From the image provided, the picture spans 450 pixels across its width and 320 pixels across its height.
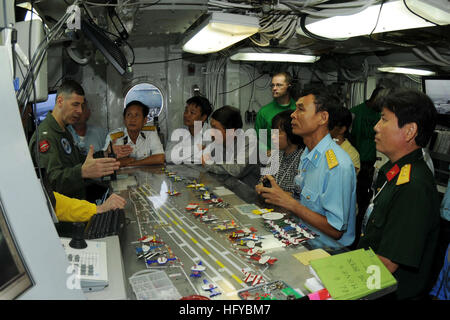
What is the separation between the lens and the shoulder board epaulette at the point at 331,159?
7.14ft

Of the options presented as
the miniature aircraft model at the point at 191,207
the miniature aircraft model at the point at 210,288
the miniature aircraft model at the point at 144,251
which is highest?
the miniature aircraft model at the point at 191,207

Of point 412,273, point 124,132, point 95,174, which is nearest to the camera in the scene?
point 412,273

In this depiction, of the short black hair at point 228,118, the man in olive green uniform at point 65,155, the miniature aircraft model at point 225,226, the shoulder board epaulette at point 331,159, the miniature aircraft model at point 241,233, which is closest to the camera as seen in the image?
the miniature aircraft model at point 241,233

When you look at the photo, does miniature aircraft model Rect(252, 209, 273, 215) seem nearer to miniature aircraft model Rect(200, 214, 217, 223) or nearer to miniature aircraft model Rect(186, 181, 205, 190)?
miniature aircraft model Rect(200, 214, 217, 223)

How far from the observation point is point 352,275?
131 cm

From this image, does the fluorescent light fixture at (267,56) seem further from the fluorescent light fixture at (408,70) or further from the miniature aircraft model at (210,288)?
the miniature aircraft model at (210,288)

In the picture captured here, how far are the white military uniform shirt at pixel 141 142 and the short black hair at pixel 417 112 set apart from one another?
2.93 meters

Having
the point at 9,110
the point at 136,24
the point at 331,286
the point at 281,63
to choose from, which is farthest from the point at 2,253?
the point at 281,63

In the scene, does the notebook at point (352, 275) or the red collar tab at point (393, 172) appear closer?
the notebook at point (352, 275)

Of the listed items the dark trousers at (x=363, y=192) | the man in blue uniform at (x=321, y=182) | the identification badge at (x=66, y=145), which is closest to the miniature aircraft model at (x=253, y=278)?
the man in blue uniform at (x=321, y=182)

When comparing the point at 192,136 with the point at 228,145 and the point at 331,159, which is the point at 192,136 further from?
the point at 331,159

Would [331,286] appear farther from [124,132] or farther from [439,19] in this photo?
[124,132]
